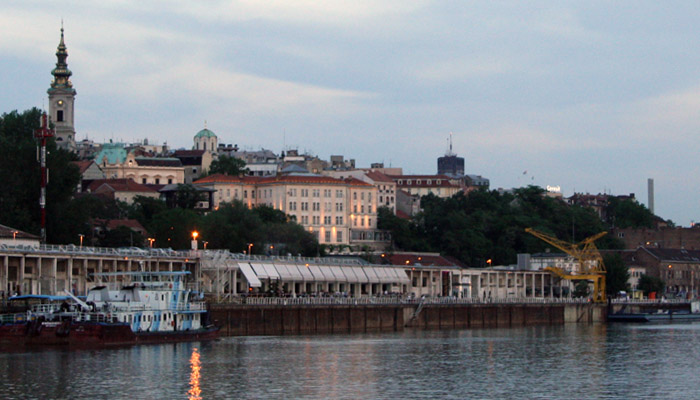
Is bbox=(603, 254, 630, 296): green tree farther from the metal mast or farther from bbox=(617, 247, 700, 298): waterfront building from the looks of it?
the metal mast

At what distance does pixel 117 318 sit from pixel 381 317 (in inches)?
1534

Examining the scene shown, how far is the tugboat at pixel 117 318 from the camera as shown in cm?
8319

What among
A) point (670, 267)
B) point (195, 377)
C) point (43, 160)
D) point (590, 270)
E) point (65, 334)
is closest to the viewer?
point (195, 377)

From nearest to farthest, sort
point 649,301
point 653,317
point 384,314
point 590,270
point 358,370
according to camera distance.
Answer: point 358,370
point 384,314
point 653,317
point 649,301
point 590,270

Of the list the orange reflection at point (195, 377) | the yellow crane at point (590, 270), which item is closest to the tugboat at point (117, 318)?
the orange reflection at point (195, 377)

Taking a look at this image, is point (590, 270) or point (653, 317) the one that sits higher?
point (590, 270)

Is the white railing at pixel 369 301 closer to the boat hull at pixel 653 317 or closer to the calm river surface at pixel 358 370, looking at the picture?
the boat hull at pixel 653 317

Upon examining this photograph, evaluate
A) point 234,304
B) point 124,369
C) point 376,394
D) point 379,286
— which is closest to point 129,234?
point 379,286

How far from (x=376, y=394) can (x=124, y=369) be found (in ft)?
52.1

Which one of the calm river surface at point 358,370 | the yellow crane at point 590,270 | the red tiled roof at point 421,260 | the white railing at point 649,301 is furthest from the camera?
the red tiled roof at point 421,260

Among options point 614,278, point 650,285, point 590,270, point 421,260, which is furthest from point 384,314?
point 650,285

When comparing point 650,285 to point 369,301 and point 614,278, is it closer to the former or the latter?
point 614,278

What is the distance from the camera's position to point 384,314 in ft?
398

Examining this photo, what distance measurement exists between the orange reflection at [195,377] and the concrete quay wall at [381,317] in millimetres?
19255
